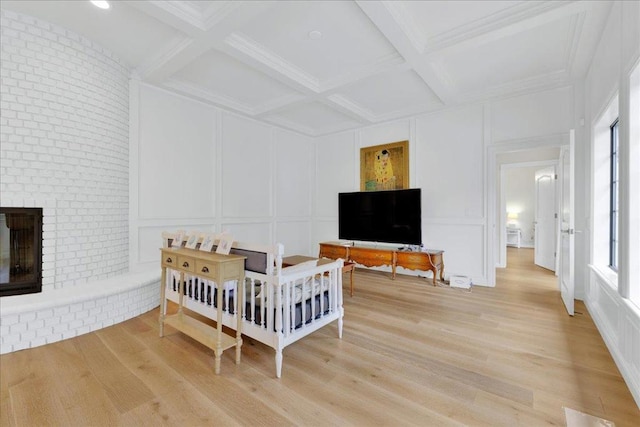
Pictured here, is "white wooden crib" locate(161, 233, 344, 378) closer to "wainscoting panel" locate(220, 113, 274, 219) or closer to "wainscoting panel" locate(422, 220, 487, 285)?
"wainscoting panel" locate(220, 113, 274, 219)

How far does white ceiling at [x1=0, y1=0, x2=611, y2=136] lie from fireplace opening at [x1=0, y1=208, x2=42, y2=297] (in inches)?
72.4

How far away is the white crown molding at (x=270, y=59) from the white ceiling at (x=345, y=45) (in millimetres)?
11

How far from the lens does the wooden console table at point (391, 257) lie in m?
4.29

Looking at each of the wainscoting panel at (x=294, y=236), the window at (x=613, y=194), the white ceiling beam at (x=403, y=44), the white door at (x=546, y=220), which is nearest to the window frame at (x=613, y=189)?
the window at (x=613, y=194)

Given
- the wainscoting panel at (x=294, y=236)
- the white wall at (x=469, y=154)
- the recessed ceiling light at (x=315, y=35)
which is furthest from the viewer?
the wainscoting panel at (x=294, y=236)

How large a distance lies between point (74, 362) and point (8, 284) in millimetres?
1140

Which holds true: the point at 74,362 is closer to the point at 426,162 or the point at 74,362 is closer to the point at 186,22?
the point at 186,22

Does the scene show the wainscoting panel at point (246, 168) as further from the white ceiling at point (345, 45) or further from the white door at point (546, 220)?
the white door at point (546, 220)

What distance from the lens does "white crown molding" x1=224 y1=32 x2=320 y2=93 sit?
2.86 metres

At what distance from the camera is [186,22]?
2504 millimetres

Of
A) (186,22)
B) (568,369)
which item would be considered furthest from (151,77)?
(568,369)

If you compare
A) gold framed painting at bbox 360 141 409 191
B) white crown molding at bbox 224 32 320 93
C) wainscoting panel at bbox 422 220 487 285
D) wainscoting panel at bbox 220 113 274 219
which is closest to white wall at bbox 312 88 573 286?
wainscoting panel at bbox 422 220 487 285

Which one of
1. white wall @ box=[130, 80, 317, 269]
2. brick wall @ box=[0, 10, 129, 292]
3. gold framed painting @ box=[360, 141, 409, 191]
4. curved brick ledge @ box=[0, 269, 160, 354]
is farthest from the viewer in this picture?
gold framed painting @ box=[360, 141, 409, 191]

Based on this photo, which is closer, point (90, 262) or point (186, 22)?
point (186, 22)
